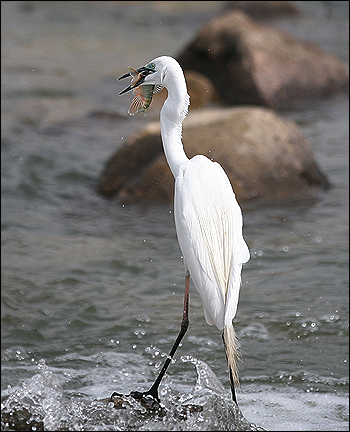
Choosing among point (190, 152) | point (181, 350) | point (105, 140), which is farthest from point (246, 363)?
point (105, 140)

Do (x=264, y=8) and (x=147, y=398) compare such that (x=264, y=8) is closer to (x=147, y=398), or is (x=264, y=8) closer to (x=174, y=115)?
(x=174, y=115)

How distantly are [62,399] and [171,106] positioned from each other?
3.94 ft

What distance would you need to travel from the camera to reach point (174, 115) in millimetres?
2494

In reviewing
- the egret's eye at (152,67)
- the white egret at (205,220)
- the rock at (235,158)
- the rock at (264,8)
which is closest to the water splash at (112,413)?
the white egret at (205,220)

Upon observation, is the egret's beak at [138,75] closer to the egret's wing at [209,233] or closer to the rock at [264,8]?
the egret's wing at [209,233]

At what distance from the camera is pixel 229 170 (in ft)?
19.0

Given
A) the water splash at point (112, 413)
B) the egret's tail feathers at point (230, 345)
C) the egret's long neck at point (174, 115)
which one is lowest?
the water splash at point (112, 413)

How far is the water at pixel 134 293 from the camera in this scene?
10.6 ft

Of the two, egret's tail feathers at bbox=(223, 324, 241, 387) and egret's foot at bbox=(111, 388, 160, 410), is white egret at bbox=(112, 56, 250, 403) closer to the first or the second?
egret's tail feathers at bbox=(223, 324, 241, 387)

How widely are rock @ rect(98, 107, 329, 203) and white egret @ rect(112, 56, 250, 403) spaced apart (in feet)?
10.3

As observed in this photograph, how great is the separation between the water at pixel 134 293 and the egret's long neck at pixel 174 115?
87 cm

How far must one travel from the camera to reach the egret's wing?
249cm

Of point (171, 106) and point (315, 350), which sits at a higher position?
point (171, 106)

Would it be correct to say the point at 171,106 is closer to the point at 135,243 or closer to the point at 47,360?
the point at 47,360
